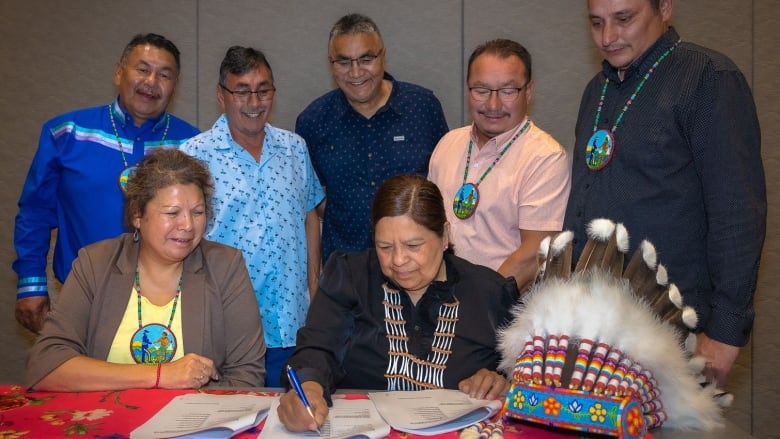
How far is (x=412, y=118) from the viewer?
3205mm

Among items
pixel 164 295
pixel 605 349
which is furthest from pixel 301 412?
pixel 164 295

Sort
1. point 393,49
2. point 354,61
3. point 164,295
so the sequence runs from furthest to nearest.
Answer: point 393,49 → point 354,61 → point 164,295

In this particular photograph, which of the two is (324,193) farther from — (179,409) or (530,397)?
(530,397)

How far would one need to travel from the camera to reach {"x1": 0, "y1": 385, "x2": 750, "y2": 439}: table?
1531 millimetres

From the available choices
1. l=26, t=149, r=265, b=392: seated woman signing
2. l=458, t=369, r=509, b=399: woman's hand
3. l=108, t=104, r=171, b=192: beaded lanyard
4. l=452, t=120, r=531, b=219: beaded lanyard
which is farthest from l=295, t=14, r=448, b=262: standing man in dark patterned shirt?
l=458, t=369, r=509, b=399: woman's hand

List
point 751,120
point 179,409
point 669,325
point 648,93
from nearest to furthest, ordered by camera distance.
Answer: point 669,325
point 179,409
point 751,120
point 648,93

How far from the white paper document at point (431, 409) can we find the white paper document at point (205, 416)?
305 millimetres

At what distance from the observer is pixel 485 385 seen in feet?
5.86

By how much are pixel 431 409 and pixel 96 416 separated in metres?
0.81

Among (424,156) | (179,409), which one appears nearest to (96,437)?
(179,409)

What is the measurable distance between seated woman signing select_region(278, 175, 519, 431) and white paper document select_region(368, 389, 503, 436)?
0.14 meters

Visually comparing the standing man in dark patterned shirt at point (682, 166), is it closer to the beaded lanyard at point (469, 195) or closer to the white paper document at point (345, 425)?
the beaded lanyard at point (469, 195)

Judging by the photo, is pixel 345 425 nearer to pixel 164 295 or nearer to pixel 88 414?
pixel 88 414

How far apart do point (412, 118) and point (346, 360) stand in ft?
4.88
